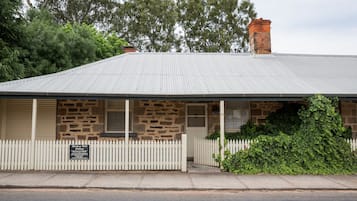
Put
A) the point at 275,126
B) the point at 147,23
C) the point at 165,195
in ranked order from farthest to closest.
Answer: the point at 147,23 → the point at 275,126 → the point at 165,195

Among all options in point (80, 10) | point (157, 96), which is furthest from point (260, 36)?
point (80, 10)

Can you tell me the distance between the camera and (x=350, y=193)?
267 inches

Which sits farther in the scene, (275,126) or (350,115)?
(350,115)

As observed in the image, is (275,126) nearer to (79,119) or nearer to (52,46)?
(79,119)

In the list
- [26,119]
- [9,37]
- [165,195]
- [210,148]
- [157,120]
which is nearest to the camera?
[165,195]

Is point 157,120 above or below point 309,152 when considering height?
above

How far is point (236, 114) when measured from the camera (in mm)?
11031

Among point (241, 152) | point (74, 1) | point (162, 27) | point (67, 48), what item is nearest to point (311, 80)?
point (241, 152)

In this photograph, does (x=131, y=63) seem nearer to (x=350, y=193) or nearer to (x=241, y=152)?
(x=241, y=152)

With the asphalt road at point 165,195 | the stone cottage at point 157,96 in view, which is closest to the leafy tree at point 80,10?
the stone cottage at point 157,96

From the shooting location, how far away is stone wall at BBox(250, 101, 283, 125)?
1096 cm

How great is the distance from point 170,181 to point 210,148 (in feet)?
7.51

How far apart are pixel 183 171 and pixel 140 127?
2633mm

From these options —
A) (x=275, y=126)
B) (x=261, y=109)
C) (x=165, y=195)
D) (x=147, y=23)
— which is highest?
(x=147, y=23)
